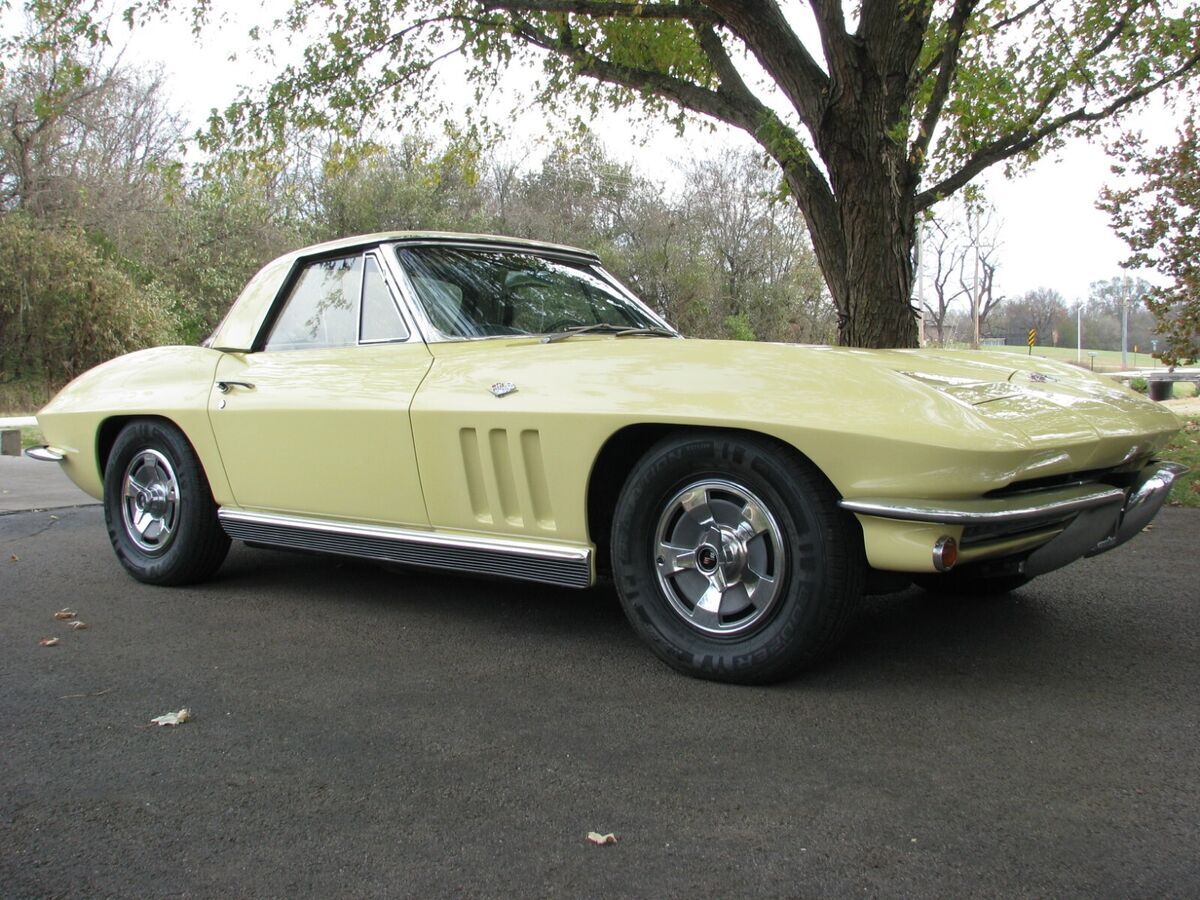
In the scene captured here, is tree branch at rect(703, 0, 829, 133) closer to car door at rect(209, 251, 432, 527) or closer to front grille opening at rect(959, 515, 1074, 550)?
car door at rect(209, 251, 432, 527)

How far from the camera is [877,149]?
762 centimetres

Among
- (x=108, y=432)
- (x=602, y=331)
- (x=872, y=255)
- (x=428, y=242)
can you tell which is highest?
(x=428, y=242)

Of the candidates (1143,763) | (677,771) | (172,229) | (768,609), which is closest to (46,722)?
(677,771)

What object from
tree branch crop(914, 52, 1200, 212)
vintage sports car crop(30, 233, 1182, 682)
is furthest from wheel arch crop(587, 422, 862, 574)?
tree branch crop(914, 52, 1200, 212)

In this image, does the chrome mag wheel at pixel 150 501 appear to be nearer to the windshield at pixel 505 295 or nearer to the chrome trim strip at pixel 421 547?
the chrome trim strip at pixel 421 547

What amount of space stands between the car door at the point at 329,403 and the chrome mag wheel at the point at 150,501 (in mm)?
523

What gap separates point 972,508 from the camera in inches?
105

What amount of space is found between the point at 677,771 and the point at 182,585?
3.21 metres

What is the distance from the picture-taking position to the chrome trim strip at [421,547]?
336 cm

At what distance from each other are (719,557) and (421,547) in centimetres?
125

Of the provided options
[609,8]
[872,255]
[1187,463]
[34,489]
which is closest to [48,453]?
[34,489]

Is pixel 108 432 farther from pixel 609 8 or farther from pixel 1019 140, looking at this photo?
pixel 1019 140

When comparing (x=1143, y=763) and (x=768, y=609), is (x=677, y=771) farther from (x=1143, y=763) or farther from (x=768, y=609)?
(x=1143, y=763)

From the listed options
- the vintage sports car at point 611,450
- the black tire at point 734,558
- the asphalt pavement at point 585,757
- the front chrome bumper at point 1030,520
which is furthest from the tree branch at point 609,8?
the front chrome bumper at point 1030,520
